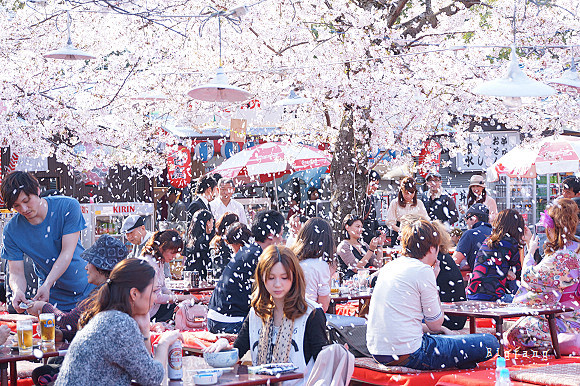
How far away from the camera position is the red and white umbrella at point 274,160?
12859 millimetres

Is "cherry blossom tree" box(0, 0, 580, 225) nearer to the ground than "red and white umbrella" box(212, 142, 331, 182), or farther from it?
farther from it

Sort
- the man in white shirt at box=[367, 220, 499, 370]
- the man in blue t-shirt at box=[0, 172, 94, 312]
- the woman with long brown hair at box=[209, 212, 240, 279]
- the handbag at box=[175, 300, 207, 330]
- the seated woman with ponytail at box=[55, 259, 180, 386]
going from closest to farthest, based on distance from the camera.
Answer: the seated woman with ponytail at box=[55, 259, 180, 386]
the man in white shirt at box=[367, 220, 499, 370]
the man in blue t-shirt at box=[0, 172, 94, 312]
the handbag at box=[175, 300, 207, 330]
the woman with long brown hair at box=[209, 212, 240, 279]

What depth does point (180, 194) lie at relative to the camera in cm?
1748

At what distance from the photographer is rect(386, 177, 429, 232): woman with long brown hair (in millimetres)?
11281

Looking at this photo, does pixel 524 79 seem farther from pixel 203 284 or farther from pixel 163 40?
pixel 163 40

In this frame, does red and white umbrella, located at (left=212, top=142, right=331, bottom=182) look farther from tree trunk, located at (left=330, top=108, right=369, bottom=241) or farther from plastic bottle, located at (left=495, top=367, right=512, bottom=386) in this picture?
plastic bottle, located at (left=495, top=367, right=512, bottom=386)

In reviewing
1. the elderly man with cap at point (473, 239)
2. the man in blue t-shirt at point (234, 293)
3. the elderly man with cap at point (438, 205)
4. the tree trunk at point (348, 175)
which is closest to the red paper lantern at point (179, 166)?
the tree trunk at point (348, 175)

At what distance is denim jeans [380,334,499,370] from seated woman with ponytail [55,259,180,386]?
8.43 feet

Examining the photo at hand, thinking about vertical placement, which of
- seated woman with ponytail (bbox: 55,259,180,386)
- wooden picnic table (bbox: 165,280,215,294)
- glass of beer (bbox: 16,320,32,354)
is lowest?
Result: wooden picnic table (bbox: 165,280,215,294)

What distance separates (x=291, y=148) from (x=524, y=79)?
6930mm

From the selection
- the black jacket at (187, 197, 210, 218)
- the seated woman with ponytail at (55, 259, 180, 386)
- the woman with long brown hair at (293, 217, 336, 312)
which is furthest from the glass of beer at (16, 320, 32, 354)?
the black jacket at (187, 197, 210, 218)

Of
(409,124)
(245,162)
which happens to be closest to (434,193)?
(409,124)

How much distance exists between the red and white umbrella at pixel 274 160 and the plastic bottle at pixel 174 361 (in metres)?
8.95

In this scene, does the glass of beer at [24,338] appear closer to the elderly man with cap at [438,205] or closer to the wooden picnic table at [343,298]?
the wooden picnic table at [343,298]
